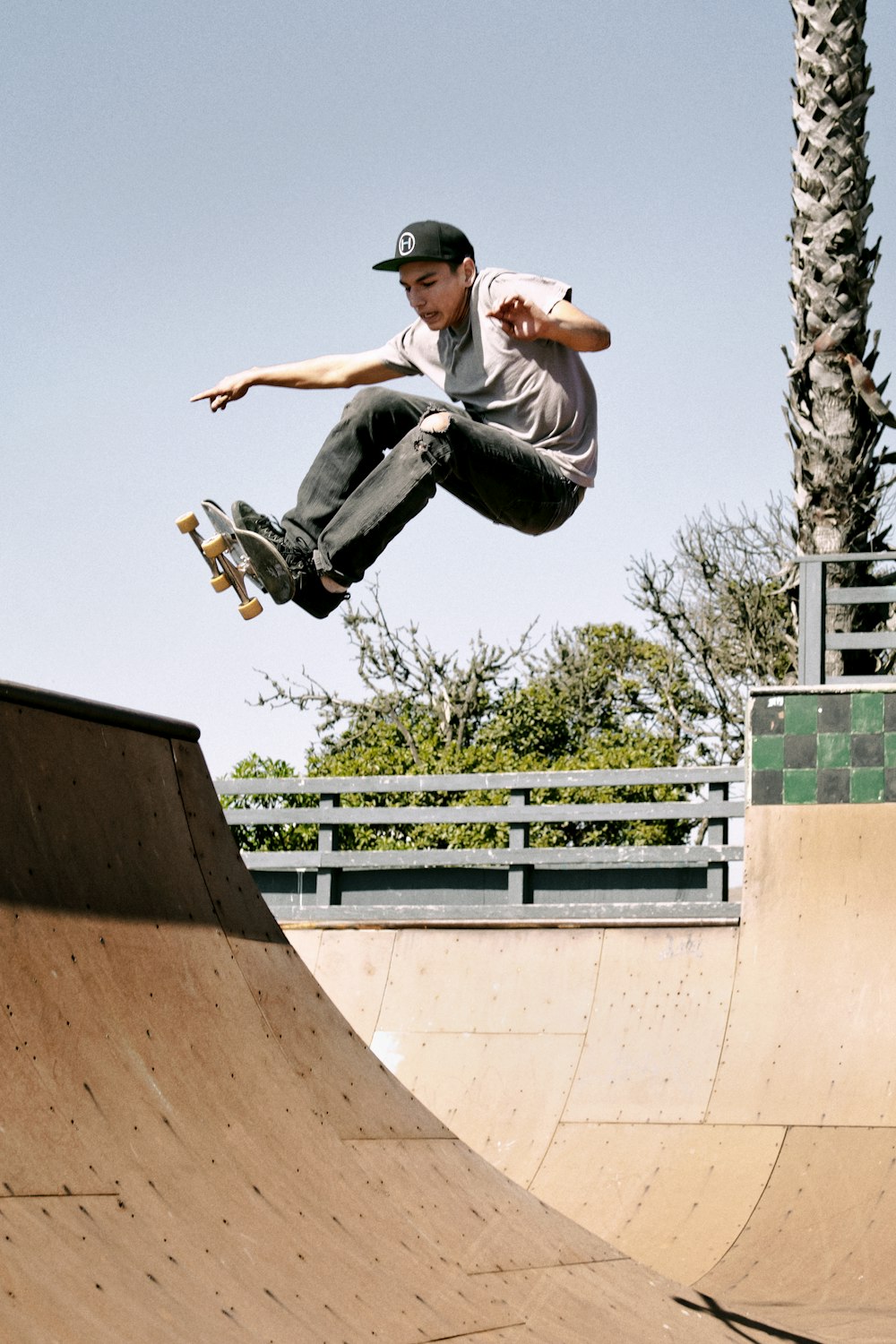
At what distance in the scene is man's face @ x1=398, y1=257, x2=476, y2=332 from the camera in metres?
4.89

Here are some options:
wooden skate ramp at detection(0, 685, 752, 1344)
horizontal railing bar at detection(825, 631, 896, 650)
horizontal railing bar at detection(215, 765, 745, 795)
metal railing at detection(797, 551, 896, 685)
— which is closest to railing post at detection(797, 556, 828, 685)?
metal railing at detection(797, 551, 896, 685)

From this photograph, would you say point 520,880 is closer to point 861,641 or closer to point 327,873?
point 327,873

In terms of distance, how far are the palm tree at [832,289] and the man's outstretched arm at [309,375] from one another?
7.33 metres

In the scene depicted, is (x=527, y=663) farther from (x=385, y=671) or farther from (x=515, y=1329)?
(x=515, y=1329)

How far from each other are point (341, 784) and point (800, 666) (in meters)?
3.45

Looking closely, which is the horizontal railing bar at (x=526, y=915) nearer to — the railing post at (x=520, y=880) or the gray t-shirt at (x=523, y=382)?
the railing post at (x=520, y=880)

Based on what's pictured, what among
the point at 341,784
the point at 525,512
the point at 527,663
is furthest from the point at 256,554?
the point at 527,663

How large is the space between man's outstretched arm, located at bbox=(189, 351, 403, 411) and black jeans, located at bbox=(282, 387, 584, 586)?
1.18 ft

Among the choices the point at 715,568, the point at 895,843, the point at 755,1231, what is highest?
the point at 715,568

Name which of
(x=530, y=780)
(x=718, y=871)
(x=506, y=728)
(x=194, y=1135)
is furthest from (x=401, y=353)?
(x=506, y=728)

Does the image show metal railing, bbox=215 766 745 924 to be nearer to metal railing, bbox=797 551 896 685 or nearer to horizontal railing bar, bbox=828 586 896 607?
metal railing, bbox=797 551 896 685

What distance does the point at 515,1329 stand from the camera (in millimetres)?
3979

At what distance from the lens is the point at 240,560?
15.7 feet

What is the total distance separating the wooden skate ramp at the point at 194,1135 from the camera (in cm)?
334
